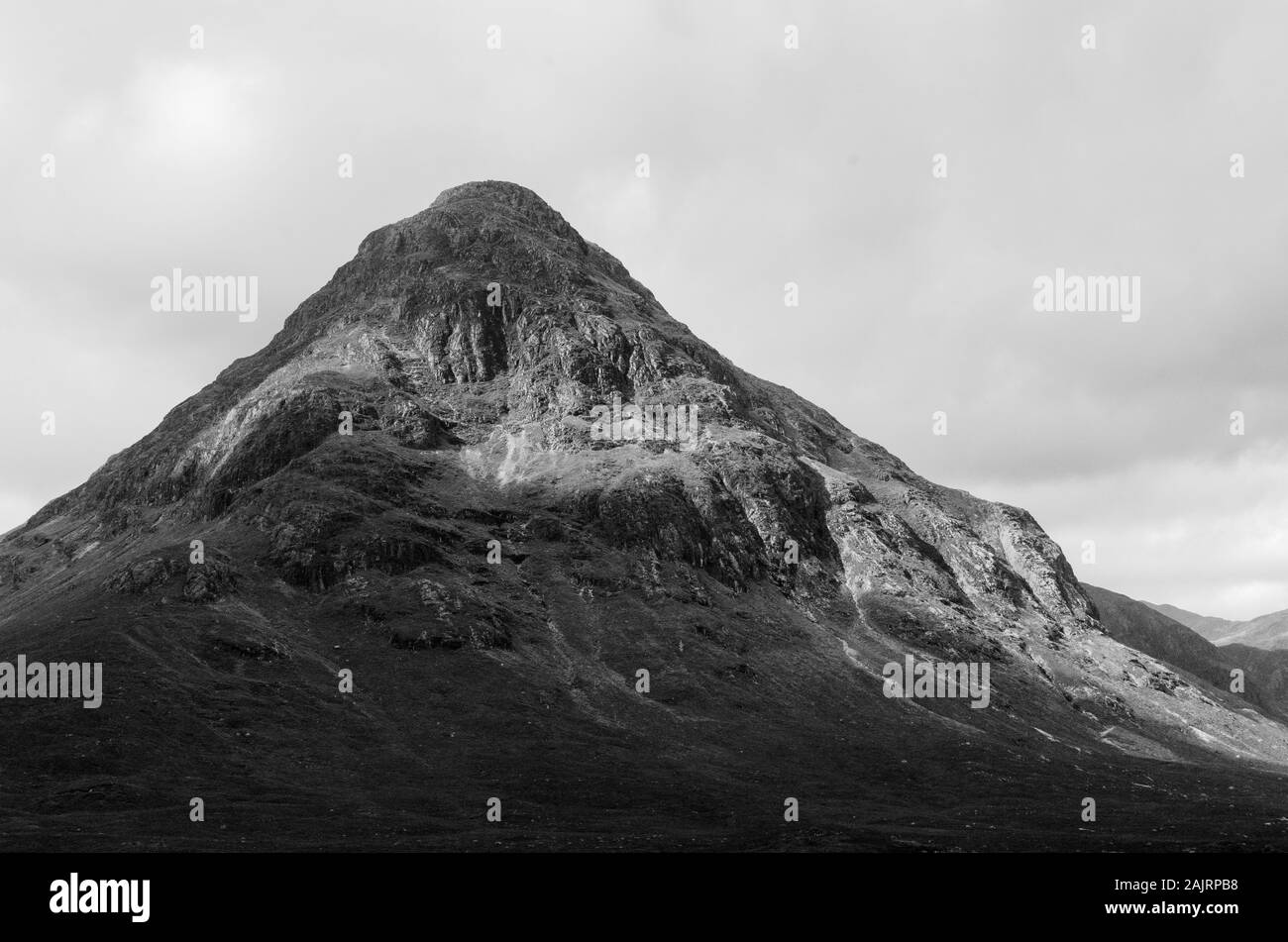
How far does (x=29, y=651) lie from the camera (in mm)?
196375

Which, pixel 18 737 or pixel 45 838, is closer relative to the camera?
pixel 45 838

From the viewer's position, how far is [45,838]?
11138cm
